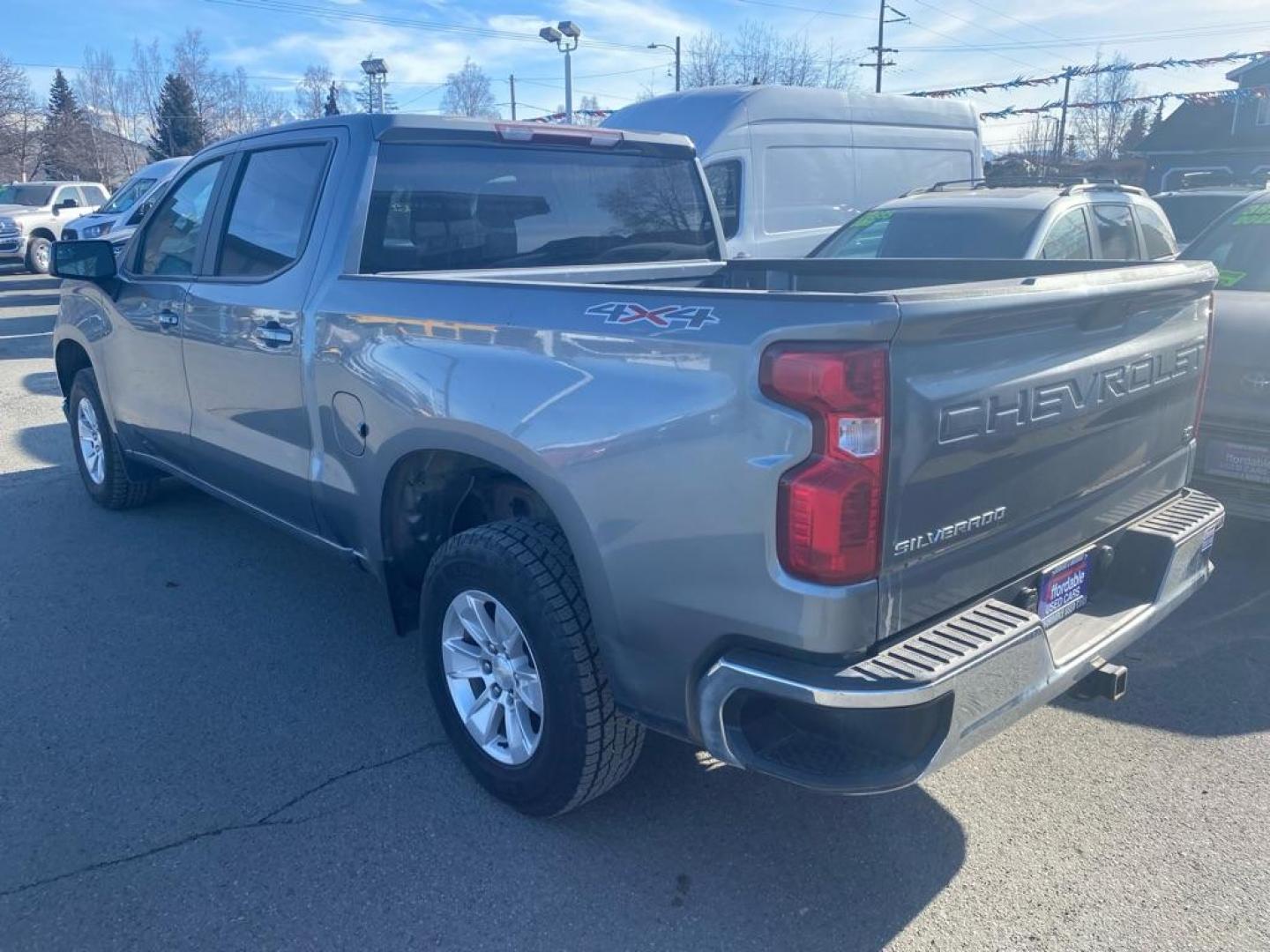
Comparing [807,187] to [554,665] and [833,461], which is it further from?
[833,461]

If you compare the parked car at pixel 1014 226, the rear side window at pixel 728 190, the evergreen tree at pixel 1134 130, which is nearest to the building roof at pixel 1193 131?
the evergreen tree at pixel 1134 130

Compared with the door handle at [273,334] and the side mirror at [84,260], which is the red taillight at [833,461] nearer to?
the door handle at [273,334]

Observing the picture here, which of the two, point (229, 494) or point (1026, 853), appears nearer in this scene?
point (1026, 853)

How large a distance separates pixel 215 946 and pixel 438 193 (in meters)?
2.57

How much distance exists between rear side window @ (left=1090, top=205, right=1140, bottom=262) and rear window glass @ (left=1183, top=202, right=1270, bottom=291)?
1170 mm

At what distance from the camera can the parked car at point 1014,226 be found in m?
6.96

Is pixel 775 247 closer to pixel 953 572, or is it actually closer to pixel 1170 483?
pixel 1170 483

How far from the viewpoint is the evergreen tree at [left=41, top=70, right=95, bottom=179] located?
50.0 meters

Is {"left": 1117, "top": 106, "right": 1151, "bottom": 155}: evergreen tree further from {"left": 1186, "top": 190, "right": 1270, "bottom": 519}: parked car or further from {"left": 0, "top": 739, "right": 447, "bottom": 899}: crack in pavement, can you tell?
{"left": 0, "top": 739, "right": 447, "bottom": 899}: crack in pavement

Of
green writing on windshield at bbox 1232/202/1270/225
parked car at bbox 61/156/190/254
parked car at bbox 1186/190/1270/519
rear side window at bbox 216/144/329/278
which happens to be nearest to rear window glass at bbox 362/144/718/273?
rear side window at bbox 216/144/329/278

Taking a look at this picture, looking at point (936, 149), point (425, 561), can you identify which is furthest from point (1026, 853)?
point (936, 149)

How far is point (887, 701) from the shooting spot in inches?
90.4

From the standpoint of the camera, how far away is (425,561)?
374cm

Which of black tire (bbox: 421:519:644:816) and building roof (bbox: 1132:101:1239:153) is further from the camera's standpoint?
building roof (bbox: 1132:101:1239:153)
